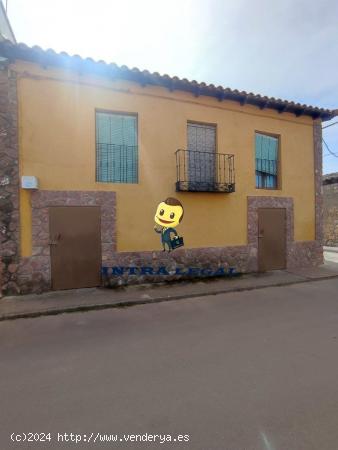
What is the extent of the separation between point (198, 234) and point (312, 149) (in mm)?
5286

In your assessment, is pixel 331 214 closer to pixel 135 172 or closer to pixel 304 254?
pixel 304 254

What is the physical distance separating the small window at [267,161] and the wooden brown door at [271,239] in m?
0.89

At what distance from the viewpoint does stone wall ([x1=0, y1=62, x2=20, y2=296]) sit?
5871mm

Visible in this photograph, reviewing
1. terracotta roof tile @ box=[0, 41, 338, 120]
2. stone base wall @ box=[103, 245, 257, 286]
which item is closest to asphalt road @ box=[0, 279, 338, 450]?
stone base wall @ box=[103, 245, 257, 286]

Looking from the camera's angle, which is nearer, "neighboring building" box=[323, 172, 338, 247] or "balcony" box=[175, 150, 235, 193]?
"balcony" box=[175, 150, 235, 193]

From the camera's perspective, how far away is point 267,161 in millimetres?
8719

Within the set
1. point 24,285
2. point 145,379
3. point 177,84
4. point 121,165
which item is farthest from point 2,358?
point 177,84

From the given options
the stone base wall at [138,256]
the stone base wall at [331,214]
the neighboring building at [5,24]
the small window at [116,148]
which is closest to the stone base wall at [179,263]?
the stone base wall at [138,256]

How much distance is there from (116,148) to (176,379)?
18.3ft

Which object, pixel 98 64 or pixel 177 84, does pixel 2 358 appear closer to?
pixel 98 64

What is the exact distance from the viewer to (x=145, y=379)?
9.36 ft

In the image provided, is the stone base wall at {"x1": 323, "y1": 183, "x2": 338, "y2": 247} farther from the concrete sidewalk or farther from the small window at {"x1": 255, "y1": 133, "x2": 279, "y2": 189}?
the concrete sidewalk

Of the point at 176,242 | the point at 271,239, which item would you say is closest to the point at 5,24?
the point at 176,242

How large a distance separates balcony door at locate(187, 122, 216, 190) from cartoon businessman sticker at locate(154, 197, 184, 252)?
75cm
